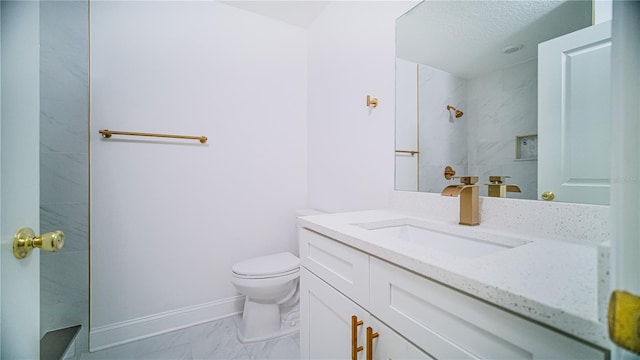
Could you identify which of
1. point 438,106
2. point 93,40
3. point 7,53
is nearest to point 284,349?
point 438,106

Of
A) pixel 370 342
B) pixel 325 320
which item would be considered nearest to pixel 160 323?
pixel 325 320

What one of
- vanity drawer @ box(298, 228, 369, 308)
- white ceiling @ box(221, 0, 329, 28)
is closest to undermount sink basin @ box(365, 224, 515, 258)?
vanity drawer @ box(298, 228, 369, 308)

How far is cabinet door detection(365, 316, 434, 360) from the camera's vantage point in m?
0.59

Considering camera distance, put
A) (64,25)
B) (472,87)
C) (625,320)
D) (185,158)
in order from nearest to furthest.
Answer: (625,320) → (472,87) → (64,25) → (185,158)

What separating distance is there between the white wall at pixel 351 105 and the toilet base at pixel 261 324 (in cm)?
77

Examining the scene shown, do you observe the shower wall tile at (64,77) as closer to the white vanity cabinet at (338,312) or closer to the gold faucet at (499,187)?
the white vanity cabinet at (338,312)

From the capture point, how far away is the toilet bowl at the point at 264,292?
1539mm

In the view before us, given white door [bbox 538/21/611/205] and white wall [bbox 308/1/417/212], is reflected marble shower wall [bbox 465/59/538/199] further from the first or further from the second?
white wall [bbox 308/1/417/212]

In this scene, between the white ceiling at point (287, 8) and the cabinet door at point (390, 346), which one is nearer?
the cabinet door at point (390, 346)

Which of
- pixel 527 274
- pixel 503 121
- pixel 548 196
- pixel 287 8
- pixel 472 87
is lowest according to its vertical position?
pixel 527 274

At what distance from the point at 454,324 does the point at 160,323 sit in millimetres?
1843

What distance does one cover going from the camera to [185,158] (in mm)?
1764

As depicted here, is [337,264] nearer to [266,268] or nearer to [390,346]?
[390,346]

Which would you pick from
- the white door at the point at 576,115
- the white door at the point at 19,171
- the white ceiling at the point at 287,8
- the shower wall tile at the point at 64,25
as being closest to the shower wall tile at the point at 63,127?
the shower wall tile at the point at 64,25
